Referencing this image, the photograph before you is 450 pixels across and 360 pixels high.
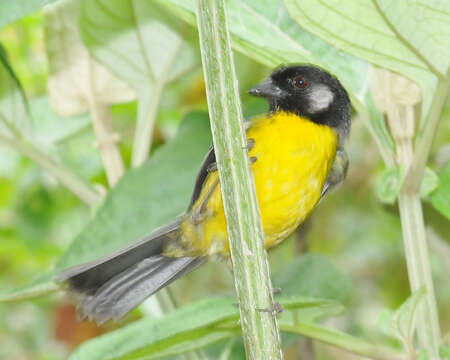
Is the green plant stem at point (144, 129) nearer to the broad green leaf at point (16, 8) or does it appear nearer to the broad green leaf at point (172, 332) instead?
the broad green leaf at point (172, 332)

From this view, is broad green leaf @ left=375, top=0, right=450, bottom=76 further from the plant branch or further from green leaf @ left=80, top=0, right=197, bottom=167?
green leaf @ left=80, top=0, right=197, bottom=167

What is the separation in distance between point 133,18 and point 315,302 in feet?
2.68

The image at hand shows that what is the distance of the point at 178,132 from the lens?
161 centimetres

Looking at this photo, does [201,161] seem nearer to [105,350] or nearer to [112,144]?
[112,144]

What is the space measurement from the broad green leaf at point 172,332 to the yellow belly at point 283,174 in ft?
1.77

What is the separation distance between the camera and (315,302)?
3.49ft

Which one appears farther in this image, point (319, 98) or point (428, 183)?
point (319, 98)

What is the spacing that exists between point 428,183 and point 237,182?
1.73 ft

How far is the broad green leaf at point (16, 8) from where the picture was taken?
876mm

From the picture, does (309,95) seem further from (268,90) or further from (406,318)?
(406,318)

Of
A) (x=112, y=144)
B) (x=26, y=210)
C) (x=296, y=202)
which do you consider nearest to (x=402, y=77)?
(x=296, y=202)

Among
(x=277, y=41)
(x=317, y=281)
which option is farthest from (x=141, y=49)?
(x=317, y=281)

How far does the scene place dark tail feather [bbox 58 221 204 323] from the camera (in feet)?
4.31

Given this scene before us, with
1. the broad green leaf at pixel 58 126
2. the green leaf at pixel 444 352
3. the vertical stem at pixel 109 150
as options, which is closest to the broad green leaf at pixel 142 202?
the vertical stem at pixel 109 150
